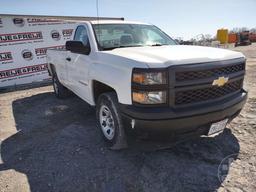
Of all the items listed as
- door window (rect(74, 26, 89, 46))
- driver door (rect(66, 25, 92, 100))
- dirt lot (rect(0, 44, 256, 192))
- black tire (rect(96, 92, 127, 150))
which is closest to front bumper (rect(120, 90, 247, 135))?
black tire (rect(96, 92, 127, 150))

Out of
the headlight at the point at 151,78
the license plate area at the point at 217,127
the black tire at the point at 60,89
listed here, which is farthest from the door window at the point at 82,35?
the license plate area at the point at 217,127

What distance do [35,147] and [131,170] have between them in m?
1.77

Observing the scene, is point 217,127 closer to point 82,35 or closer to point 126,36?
point 126,36

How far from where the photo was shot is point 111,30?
4254 mm

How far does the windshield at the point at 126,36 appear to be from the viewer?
13.1ft

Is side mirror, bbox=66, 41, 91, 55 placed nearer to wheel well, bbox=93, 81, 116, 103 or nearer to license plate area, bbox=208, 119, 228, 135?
wheel well, bbox=93, 81, 116, 103

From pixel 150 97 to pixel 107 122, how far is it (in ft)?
3.75

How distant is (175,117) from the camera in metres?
2.65

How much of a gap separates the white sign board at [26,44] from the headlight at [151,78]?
8.45 meters

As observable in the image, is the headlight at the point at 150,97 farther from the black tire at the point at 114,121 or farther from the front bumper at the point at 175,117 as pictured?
the black tire at the point at 114,121

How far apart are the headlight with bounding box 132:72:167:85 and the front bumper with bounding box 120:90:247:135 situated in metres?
0.30

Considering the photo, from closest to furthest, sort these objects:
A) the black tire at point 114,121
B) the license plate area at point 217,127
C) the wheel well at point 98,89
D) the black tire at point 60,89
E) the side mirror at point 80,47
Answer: the license plate area at point 217,127 < the black tire at point 114,121 < the wheel well at point 98,89 < the side mirror at point 80,47 < the black tire at point 60,89

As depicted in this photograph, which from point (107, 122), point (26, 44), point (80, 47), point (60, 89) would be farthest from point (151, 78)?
point (26, 44)

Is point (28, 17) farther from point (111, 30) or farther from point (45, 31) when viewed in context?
point (111, 30)
